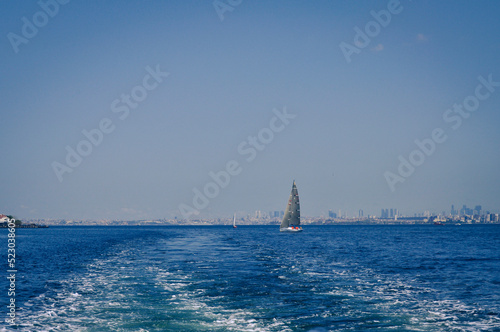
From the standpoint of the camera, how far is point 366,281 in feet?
121

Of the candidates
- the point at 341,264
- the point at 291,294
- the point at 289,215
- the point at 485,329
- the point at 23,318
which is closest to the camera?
the point at 485,329

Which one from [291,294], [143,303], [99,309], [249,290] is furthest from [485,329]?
[99,309]

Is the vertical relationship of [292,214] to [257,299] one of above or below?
above

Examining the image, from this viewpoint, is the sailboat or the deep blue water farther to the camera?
the sailboat

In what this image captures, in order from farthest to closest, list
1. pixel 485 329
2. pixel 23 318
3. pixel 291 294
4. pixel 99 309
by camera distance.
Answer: pixel 291 294 → pixel 99 309 → pixel 23 318 → pixel 485 329

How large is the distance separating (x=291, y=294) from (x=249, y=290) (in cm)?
328

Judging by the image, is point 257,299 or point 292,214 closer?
point 257,299

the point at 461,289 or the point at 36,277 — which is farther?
the point at 36,277

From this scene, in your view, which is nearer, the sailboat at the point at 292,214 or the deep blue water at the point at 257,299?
the deep blue water at the point at 257,299

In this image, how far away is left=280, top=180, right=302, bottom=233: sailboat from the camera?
165 m

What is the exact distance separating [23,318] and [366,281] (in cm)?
2560

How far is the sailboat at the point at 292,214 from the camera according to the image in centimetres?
16462

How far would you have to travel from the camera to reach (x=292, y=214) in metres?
169

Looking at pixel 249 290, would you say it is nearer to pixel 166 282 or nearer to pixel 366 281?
pixel 166 282
